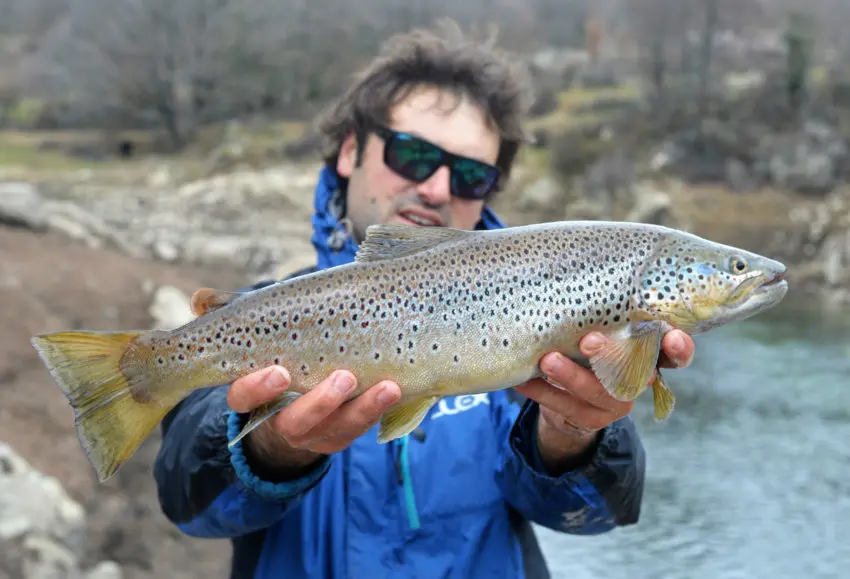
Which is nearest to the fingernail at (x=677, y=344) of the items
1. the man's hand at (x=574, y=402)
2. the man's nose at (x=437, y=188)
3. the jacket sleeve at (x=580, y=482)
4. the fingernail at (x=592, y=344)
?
the man's hand at (x=574, y=402)

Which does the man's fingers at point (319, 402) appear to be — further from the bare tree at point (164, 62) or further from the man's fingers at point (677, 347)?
the bare tree at point (164, 62)

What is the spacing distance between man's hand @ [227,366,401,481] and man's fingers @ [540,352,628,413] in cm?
55

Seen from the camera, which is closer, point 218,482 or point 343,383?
point 343,383

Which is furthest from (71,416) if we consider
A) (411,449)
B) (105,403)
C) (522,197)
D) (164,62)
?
(164,62)

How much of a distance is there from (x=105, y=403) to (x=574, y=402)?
1739 mm

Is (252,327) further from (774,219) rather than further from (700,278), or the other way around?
(774,219)

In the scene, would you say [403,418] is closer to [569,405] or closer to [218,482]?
[569,405]

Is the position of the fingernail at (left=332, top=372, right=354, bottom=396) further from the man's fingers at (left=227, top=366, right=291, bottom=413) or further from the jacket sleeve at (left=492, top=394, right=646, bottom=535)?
the jacket sleeve at (left=492, top=394, right=646, bottom=535)

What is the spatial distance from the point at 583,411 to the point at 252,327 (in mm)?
1281

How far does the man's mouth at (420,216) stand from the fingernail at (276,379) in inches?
70.2

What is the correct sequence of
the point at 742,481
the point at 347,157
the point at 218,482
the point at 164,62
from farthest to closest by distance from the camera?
1. the point at 164,62
2. the point at 742,481
3. the point at 347,157
4. the point at 218,482

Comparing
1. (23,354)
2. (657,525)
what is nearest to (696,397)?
(657,525)

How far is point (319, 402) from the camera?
315 cm

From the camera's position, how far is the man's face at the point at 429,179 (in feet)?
15.7
